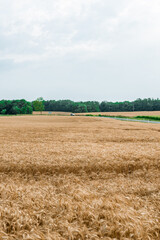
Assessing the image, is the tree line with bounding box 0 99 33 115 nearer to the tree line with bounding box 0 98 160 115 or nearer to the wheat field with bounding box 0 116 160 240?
the tree line with bounding box 0 98 160 115

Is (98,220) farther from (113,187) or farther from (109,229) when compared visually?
(113,187)

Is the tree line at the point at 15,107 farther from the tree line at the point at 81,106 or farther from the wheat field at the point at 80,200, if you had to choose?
the wheat field at the point at 80,200

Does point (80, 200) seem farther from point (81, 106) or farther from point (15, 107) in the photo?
point (81, 106)

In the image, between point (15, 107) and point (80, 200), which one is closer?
point (80, 200)

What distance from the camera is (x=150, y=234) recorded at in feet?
11.3

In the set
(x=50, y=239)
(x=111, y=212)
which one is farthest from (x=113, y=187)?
(x=50, y=239)

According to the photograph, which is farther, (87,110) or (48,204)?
(87,110)

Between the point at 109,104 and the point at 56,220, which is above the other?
the point at 109,104

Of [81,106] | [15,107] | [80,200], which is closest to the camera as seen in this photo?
[80,200]

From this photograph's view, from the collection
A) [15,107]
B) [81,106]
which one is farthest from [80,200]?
[81,106]

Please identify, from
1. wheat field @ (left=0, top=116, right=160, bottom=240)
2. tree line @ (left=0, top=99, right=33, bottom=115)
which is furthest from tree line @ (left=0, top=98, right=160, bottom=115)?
wheat field @ (left=0, top=116, right=160, bottom=240)

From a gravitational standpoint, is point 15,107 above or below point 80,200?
above

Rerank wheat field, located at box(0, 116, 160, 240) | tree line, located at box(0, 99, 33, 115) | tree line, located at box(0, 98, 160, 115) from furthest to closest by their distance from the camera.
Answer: tree line, located at box(0, 98, 160, 115)
tree line, located at box(0, 99, 33, 115)
wheat field, located at box(0, 116, 160, 240)

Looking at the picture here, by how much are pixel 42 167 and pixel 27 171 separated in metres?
0.67
